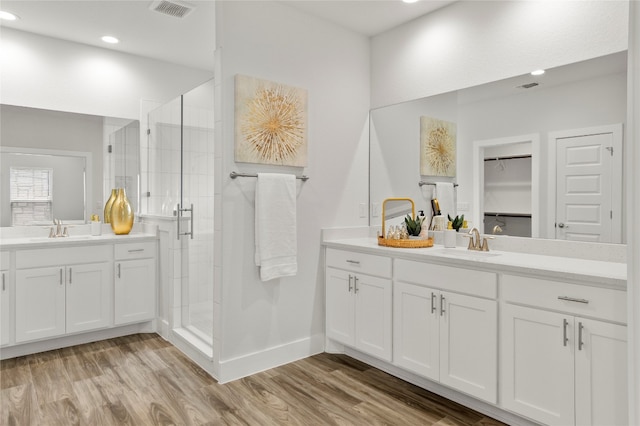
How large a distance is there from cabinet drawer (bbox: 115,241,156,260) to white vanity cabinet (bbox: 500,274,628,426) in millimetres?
2862

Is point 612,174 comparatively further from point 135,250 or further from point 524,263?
point 135,250

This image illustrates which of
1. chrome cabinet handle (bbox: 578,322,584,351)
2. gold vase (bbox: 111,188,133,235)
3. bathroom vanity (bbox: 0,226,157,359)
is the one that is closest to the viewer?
chrome cabinet handle (bbox: 578,322,584,351)

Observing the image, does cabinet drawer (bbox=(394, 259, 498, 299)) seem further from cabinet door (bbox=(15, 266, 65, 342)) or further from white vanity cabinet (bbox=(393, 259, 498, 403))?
cabinet door (bbox=(15, 266, 65, 342))

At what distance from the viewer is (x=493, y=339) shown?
2.10 metres

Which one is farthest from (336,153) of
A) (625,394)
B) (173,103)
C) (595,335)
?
(625,394)

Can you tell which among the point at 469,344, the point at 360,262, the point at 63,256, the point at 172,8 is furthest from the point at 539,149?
the point at 63,256

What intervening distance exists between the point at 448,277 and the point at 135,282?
8.59 ft

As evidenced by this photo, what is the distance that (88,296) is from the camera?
3.28m

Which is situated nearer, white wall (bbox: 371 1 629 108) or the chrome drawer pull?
the chrome drawer pull

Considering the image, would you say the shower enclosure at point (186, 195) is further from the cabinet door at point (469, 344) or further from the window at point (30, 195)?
the cabinet door at point (469, 344)

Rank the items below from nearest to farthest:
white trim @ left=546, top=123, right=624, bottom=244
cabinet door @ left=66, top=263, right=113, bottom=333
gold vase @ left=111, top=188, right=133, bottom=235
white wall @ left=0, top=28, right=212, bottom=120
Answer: white trim @ left=546, top=123, right=624, bottom=244 → cabinet door @ left=66, top=263, right=113, bottom=333 → white wall @ left=0, top=28, right=212, bottom=120 → gold vase @ left=111, top=188, right=133, bottom=235

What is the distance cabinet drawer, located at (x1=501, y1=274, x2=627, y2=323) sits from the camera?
1695 millimetres

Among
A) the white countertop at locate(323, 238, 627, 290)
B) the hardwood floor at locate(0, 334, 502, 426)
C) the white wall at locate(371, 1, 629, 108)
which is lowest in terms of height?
the hardwood floor at locate(0, 334, 502, 426)

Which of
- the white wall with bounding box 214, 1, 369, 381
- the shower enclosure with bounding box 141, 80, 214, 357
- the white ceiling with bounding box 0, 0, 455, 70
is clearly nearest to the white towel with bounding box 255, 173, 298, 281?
the white wall with bounding box 214, 1, 369, 381
